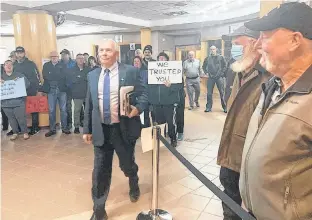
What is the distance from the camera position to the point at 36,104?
5.50 metres

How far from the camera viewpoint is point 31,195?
2.96 metres

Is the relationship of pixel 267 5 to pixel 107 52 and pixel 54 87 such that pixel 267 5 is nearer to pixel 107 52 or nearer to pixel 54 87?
pixel 107 52

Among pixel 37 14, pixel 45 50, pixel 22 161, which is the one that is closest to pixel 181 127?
pixel 22 161

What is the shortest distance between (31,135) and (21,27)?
2.19 meters

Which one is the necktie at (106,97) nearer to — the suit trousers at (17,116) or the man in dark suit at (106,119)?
the man in dark suit at (106,119)

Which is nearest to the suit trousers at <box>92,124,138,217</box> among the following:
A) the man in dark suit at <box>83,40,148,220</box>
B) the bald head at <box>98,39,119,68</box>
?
the man in dark suit at <box>83,40,148,220</box>

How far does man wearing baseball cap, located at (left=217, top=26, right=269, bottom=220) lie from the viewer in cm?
171

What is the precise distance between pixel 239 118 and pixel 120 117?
1.07m

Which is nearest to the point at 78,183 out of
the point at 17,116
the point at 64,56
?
the point at 17,116

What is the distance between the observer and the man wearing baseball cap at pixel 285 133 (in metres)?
1.00

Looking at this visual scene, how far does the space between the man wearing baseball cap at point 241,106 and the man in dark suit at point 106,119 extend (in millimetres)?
914

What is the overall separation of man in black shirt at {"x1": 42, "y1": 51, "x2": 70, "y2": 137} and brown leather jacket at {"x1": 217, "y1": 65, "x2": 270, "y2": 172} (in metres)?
4.23

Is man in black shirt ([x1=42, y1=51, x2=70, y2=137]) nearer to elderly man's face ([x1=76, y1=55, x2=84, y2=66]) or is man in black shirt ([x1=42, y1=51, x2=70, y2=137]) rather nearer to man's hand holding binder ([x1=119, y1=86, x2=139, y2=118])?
elderly man's face ([x1=76, y1=55, x2=84, y2=66])

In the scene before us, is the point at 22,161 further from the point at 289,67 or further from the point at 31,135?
the point at 289,67
